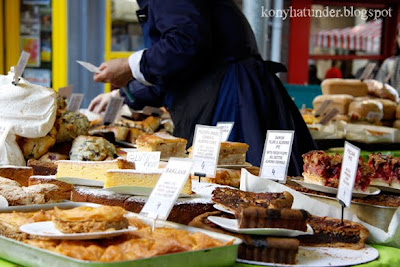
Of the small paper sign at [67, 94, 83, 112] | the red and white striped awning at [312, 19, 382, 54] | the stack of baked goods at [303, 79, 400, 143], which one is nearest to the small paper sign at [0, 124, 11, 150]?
the small paper sign at [67, 94, 83, 112]

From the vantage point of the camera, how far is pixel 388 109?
5461mm

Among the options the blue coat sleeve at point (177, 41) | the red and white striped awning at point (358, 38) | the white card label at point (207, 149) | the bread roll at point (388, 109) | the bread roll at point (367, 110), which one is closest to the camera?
the white card label at point (207, 149)

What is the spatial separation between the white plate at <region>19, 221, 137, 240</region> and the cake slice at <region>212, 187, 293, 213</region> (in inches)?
15.2

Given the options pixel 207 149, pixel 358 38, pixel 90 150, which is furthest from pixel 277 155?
pixel 358 38

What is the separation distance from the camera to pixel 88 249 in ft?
4.91

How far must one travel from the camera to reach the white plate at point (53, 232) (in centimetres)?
154

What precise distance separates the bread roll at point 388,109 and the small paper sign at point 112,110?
7.61 feet

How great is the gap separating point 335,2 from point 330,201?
10068mm

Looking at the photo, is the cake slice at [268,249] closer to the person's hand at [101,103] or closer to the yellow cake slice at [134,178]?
the yellow cake slice at [134,178]

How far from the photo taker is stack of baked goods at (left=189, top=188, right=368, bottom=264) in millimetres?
1667

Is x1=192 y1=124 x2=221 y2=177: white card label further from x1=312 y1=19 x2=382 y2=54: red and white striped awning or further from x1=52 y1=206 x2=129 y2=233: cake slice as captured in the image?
x1=312 y1=19 x2=382 y2=54: red and white striped awning

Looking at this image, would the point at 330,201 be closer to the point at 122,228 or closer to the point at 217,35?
the point at 122,228

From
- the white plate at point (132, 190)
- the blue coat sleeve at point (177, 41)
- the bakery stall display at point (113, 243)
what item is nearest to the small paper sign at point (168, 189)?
the bakery stall display at point (113, 243)

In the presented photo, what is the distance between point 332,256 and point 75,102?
2.57m
